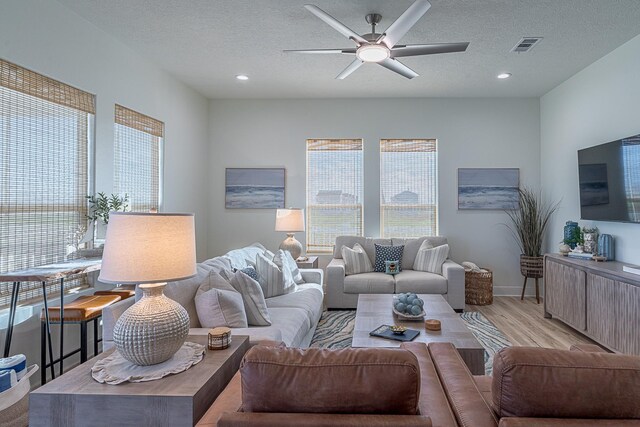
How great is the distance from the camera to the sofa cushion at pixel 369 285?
438 cm

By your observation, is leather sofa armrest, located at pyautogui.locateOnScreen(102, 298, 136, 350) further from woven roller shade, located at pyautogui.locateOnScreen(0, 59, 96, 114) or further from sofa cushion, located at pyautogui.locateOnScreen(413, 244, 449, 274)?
sofa cushion, located at pyautogui.locateOnScreen(413, 244, 449, 274)

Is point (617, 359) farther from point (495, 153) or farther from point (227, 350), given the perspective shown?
point (495, 153)

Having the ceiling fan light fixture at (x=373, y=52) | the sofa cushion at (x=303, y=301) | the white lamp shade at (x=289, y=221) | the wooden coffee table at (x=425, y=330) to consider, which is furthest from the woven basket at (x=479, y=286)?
the ceiling fan light fixture at (x=373, y=52)

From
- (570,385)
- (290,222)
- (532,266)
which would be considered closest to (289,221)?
(290,222)

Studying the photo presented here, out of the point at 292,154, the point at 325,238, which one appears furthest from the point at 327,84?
the point at 325,238

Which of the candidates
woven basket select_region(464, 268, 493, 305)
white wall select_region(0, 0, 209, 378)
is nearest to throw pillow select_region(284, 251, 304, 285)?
white wall select_region(0, 0, 209, 378)

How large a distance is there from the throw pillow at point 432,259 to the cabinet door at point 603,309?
1.58 meters

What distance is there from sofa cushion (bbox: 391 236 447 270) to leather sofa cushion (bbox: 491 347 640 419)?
13.1ft

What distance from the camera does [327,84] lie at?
15.6 feet


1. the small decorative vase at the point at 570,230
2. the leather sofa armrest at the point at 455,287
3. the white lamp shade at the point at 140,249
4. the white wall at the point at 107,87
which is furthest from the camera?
the leather sofa armrest at the point at 455,287

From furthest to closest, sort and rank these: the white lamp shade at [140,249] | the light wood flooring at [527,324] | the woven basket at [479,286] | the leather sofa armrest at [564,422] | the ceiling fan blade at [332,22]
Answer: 1. the woven basket at [479,286]
2. the light wood flooring at [527,324]
3. the ceiling fan blade at [332,22]
4. the white lamp shade at [140,249]
5. the leather sofa armrest at [564,422]

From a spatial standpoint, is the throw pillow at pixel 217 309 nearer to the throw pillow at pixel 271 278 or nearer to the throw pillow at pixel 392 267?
the throw pillow at pixel 271 278

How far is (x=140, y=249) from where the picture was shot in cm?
137

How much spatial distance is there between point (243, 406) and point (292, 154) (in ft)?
15.4
